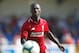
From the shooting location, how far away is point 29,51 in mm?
6285

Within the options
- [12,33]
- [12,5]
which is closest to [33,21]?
[12,33]

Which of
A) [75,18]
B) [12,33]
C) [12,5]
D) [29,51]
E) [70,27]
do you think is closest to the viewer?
[29,51]

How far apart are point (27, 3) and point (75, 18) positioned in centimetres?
231

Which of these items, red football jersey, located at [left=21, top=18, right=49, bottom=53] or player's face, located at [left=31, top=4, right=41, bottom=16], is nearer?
player's face, located at [left=31, top=4, right=41, bottom=16]

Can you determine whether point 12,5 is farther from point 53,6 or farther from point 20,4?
point 53,6

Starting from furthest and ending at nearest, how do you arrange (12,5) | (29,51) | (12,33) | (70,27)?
(12,5) → (70,27) → (12,33) → (29,51)

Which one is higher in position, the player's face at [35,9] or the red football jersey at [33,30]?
the player's face at [35,9]

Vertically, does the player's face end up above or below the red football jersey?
above

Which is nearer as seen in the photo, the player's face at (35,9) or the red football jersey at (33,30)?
the player's face at (35,9)

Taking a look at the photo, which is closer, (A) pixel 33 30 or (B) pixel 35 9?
(B) pixel 35 9

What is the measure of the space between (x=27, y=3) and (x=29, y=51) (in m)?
13.2

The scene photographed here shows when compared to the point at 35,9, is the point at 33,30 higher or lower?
lower

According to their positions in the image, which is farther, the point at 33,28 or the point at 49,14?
the point at 49,14

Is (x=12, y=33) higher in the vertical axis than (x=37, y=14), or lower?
lower
